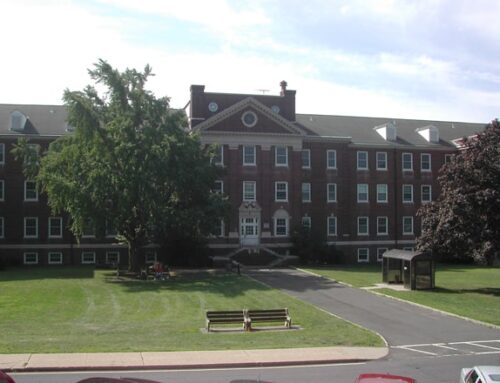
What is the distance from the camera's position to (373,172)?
6056cm

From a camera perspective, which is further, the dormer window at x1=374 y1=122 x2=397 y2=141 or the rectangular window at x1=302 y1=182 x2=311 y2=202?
the dormer window at x1=374 y1=122 x2=397 y2=141

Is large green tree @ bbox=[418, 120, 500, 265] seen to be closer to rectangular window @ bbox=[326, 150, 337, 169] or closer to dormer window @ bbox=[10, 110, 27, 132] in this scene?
rectangular window @ bbox=[326, 150, 337, 169]

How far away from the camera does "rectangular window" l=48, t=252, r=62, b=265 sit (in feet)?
175

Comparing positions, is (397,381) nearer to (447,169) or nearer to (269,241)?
(447,169)

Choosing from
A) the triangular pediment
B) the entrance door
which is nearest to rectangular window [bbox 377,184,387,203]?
the triangular pediment

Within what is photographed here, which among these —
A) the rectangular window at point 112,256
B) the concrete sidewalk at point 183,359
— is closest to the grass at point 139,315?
the concrete sidewalk at point 183,359

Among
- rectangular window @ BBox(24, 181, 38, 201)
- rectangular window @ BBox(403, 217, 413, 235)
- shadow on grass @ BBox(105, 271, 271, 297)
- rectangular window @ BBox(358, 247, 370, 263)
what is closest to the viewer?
shadow on grass @ BBox(105, 271, 271, 297)

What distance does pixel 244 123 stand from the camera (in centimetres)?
5459

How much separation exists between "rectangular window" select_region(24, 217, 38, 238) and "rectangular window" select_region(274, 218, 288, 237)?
21622mm

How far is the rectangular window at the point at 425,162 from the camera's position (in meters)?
62.3

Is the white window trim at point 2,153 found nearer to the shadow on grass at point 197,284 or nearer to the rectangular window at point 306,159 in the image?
the shadow on grass at point 197,284

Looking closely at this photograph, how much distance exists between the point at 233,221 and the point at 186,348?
116 ft

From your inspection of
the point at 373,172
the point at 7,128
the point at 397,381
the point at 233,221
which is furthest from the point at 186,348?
the point at 373,172

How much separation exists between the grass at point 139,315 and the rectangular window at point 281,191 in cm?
1555
